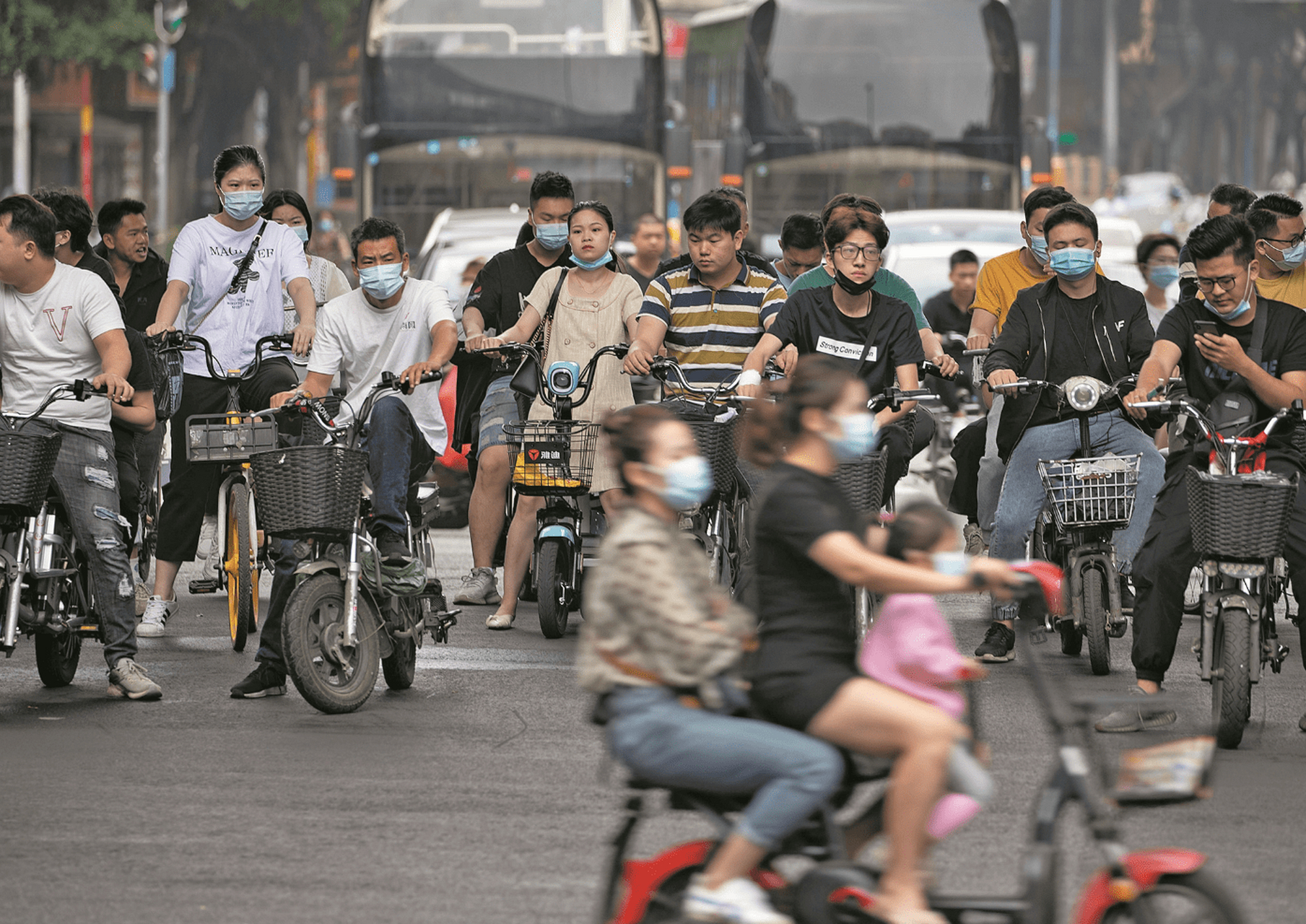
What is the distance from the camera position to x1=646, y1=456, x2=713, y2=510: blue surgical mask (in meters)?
4.90

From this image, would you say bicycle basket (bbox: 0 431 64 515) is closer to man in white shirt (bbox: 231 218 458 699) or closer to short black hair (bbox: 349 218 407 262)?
man in white shirt (bbox: 231 218 458 699)

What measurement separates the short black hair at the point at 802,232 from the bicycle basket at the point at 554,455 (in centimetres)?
223

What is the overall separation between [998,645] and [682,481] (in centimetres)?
512

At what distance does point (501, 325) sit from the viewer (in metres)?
11.2

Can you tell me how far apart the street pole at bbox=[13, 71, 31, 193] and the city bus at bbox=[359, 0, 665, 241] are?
2412 centimetres

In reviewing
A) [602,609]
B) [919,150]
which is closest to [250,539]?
[602,609]

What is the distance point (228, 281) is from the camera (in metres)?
10.5

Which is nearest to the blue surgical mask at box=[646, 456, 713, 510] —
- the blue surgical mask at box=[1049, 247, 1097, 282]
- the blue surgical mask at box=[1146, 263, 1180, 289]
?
the blue surgical mask at box=[1049, 247, 1097, 282]

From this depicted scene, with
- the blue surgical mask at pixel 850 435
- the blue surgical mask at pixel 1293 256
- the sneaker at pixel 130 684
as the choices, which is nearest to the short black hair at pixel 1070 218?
the blue surgical mask at pixel 1293 256

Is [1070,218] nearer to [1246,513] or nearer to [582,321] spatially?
[1246,513]

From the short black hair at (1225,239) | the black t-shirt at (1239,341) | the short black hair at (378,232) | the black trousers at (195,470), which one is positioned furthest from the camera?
the black trousers at (195,470)

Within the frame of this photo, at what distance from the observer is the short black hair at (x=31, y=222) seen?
833 cm

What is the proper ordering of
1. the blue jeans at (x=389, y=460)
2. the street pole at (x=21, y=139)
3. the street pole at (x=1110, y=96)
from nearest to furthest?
1. the blue jeans at (x=389, y=460)
2. the street pole at (x=21, y=139)
3. the street pole at (x=1110, y=96)

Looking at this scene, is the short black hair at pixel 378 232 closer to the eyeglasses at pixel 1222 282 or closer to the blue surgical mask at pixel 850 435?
the eyeglasses at pixel 1222 282
